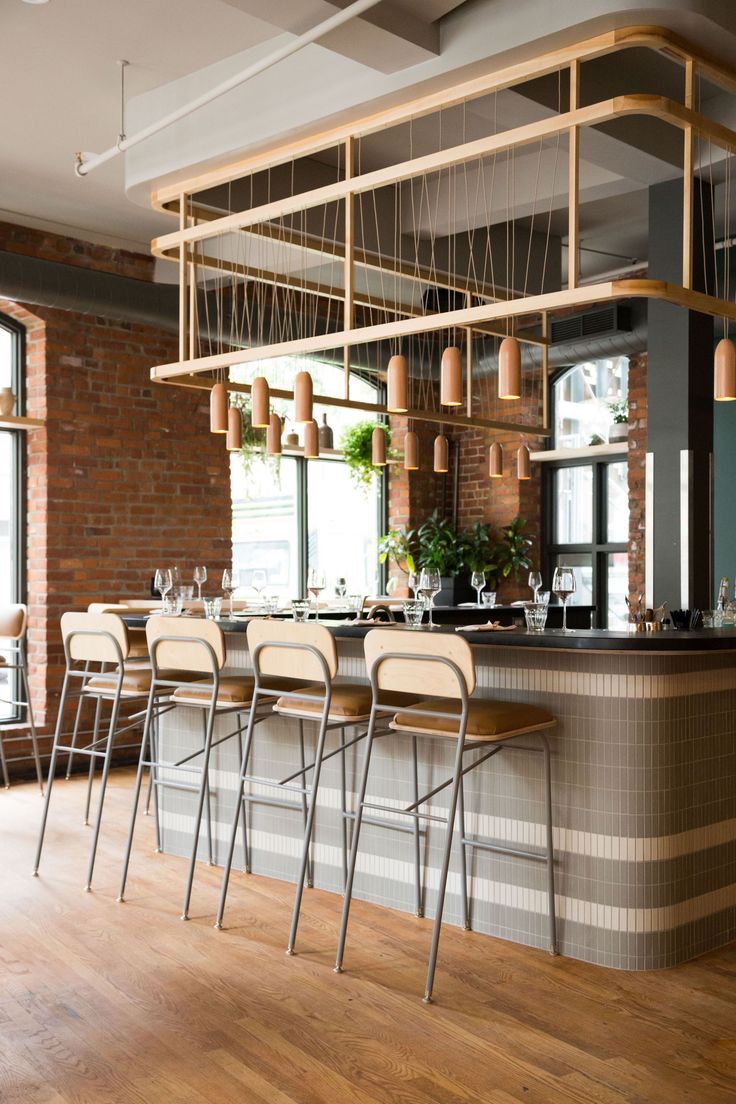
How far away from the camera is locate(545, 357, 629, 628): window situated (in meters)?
9.67

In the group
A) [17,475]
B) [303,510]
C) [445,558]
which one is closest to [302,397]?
[17,475]

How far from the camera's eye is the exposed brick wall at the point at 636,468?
898cm

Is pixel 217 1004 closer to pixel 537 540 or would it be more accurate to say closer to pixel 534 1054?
pixel 534 1054

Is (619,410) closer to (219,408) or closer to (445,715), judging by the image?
(219,408)

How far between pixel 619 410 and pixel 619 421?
0.60 ft

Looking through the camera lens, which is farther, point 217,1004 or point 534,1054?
point 217,1004

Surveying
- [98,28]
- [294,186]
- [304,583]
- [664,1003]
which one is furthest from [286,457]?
[664,1003]

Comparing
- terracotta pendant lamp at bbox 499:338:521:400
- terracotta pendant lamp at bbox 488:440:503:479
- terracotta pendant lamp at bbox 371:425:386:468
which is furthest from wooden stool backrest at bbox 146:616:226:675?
terracotta pendant lamp at bbox 488:440:503:479

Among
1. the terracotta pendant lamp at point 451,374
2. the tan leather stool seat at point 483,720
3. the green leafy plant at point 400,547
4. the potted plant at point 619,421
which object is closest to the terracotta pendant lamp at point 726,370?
the terracotta pendant lamp at point 451,374

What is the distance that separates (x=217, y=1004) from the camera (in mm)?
3395

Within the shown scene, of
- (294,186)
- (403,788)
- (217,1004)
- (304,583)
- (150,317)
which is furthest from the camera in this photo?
(304,583)

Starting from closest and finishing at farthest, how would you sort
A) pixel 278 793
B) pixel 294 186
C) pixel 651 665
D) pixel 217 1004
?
pixel 217 1004 → pixel 651 665 → pixel 278 793 → pixel 294 186

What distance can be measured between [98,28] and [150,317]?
8.82 feet

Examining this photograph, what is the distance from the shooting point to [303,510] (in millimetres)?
9617
